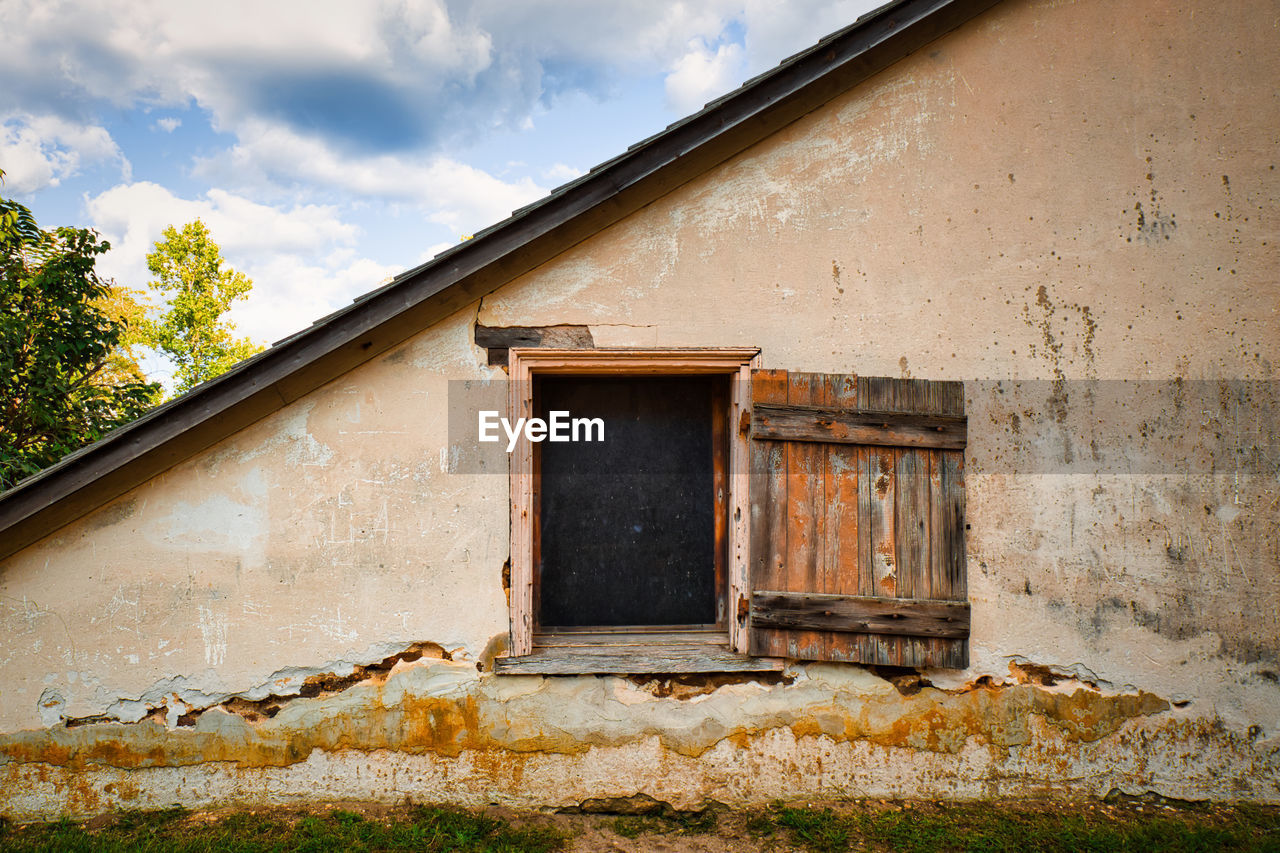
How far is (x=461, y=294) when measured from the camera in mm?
3348

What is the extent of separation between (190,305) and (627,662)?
60.1ft

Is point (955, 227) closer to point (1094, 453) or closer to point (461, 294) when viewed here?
point (1094, 453)

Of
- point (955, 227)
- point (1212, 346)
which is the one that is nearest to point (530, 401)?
point (955, 227)

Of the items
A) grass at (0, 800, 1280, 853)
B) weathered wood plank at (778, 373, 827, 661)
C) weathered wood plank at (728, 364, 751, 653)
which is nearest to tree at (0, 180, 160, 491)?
grass at (0, 800, 1280, 853)

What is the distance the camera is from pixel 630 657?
3432 millimetres

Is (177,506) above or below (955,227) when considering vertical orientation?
below

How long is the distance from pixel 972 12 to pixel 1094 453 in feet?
8.26

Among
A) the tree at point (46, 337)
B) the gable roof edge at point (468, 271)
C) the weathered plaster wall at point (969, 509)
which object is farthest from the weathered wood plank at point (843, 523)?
the tree at point (46, 337)

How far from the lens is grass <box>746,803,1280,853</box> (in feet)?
10.2

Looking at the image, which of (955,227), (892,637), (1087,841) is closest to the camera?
(1087,841)

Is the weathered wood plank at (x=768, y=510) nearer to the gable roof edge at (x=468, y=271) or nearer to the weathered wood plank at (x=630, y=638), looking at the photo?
the weathered wood plank at (x=630, y=638)

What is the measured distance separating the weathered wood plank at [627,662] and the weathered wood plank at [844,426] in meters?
1.19

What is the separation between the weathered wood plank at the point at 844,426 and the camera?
3.35m

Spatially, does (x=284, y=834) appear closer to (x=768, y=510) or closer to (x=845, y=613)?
(x=768, y=510)
